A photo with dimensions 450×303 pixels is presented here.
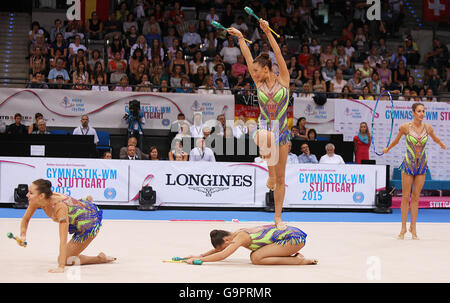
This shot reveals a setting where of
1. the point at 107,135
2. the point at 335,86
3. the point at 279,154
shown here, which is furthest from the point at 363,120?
the point at 279,154

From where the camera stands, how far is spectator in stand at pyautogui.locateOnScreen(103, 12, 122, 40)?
1593cm

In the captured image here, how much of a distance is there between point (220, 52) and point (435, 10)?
8.19m

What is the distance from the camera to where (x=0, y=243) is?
723 centimetres

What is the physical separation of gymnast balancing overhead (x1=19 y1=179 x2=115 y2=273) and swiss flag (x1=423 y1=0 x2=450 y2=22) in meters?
16.3

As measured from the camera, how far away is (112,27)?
16.1 meters

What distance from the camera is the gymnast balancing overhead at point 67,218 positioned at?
550 cm

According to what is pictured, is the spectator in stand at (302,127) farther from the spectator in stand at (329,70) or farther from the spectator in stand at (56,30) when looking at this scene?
the spectator in stand at (56,30)

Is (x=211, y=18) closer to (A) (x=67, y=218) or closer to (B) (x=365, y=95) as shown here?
(B) (x=365, y=95)

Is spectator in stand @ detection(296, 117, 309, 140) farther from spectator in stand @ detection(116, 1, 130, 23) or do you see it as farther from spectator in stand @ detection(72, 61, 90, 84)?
spectator in stand @ detection(116, 1, 130, 23)

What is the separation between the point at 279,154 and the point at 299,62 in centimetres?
961

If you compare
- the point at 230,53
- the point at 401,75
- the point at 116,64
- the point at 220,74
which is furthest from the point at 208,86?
the point at 401,75

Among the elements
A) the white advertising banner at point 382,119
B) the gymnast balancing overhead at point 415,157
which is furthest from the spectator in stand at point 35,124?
the gymnast balancing overhead at point 415,157

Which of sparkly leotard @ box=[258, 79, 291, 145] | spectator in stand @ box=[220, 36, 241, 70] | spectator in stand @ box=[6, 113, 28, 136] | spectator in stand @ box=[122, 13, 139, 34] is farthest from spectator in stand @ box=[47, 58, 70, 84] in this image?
sparkly leotard @ box=[258, 79, 291, 145]

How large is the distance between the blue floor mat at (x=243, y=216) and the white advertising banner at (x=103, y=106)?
317cm
